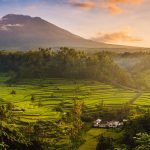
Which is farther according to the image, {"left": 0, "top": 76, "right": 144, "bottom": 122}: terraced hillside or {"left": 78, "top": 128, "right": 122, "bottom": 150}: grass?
{"left": 0, "top": 76, "right": 144, "bottom": 122}: terraced hillside

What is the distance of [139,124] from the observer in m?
32.6

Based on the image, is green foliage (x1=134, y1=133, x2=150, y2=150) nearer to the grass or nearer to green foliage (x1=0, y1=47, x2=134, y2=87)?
the grass

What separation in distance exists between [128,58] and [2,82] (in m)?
56.6

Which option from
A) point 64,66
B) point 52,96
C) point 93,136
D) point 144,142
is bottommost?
point 93,136

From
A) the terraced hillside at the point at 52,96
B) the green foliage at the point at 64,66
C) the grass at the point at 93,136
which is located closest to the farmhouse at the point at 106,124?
the grass at the point at 93,136

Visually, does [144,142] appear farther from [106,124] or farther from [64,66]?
[64,66]

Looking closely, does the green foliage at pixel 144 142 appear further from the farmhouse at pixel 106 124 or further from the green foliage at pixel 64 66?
the green foliage at pixel 64 66

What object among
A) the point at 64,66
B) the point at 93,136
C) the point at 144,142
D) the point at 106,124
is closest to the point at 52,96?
the point at 106,124

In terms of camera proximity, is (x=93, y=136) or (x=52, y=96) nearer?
(x=93, y=136)

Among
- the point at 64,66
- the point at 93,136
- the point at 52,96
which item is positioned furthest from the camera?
the point at 64,66

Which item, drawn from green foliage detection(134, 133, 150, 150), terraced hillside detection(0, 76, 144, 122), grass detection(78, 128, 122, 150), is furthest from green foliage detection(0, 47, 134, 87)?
green foliage detection(134, 133, 150, 150)

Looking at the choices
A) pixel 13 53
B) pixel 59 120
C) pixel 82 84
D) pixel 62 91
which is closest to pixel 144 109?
pixel 59 120

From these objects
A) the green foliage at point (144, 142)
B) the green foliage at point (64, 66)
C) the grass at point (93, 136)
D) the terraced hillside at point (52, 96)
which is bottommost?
the grass at point (93, 136)

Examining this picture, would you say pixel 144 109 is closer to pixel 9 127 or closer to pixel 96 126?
pixel 96 126
